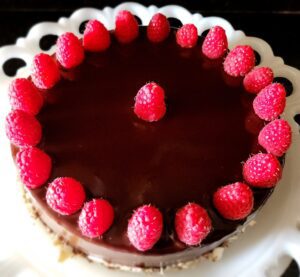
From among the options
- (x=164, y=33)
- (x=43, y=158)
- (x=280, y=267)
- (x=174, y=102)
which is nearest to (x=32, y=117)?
(x=43, y=158)

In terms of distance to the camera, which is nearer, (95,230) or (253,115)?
(95,230)

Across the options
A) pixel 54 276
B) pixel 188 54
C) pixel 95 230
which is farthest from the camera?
pixel 188 54

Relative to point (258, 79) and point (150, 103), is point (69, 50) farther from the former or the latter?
point (258, 79)

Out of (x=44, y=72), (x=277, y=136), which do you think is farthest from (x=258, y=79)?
(x=44, y=72)

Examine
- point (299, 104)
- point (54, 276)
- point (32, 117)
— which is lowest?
point (54, 276)

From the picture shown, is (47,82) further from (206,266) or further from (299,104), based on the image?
(299,104)

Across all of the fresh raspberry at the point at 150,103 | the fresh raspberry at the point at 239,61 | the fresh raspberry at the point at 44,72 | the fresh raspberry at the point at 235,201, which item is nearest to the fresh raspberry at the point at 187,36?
the fresh raspberry at the point at 239,61

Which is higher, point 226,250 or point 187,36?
point 187,36
